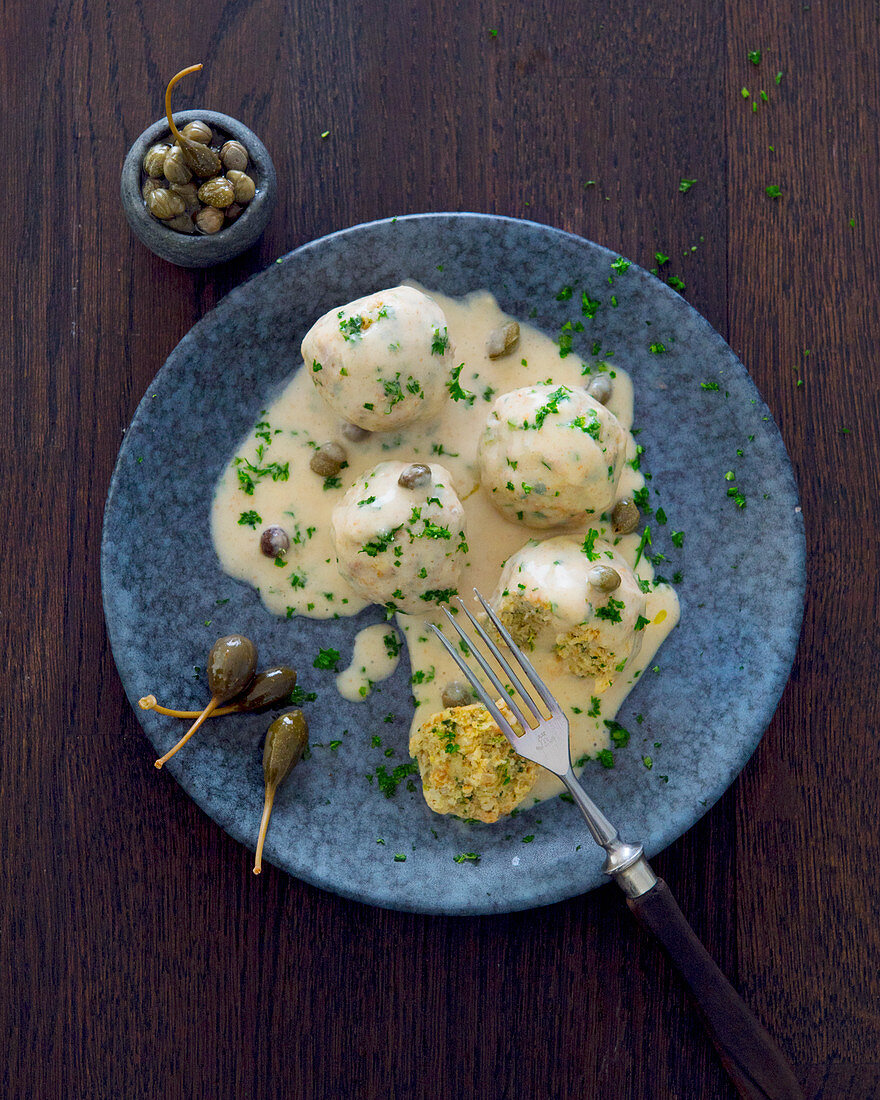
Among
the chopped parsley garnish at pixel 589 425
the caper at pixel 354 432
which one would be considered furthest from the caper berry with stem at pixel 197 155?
the chopped parsley garnish at pixel 589 425

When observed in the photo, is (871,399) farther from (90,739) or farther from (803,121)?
(90,739)

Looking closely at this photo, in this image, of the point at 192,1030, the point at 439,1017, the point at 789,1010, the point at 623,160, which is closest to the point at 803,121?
the point at 623,160

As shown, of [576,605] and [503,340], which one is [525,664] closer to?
[576,605]

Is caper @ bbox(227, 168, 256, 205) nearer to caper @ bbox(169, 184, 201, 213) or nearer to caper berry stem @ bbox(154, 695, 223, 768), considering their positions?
caper @ bbox(169, 184, 201, 213)

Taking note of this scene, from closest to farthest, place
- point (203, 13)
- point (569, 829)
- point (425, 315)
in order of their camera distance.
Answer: point (425, 315) → point (569, 829) → point (203, 13)

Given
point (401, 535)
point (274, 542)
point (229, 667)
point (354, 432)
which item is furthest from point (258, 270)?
point (229, 667)

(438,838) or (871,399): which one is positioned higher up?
(871,399)
